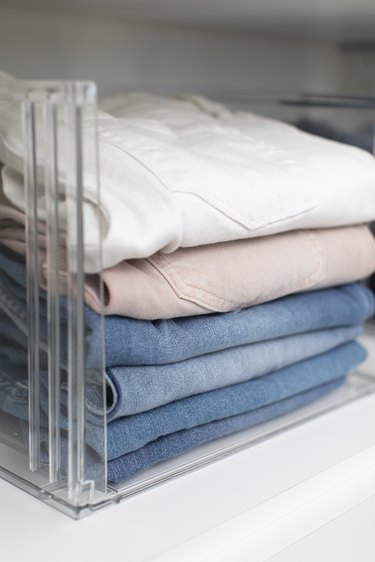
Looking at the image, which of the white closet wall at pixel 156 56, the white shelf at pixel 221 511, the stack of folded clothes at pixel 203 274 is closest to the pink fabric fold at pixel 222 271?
the stack of folded clothes at pixel 203 274

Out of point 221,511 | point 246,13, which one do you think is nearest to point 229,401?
point 221,511

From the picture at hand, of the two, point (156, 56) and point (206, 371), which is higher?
point (156, 56)

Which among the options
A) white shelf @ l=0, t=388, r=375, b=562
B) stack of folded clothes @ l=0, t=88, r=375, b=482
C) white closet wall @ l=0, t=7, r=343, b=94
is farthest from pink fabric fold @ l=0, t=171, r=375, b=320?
white closet wall @ l=0, t=7, r=343, b=94

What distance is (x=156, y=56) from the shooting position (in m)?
0.92

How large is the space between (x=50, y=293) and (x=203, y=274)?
0.37 ft

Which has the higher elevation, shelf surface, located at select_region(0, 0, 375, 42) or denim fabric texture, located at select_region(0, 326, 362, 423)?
shelf surface, located at select_region(0, 0, 375, 42)

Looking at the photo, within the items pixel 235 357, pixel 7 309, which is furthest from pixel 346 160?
pixel 7 309

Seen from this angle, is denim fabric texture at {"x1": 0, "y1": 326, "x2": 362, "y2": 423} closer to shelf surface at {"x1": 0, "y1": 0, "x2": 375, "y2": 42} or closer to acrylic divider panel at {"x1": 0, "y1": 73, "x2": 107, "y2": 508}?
acrylic divider panel at {"x1": 0, "y1": 73, "x2": 107, "y2": 508}

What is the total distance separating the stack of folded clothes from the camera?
51cm

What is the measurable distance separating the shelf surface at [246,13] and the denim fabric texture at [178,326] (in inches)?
9.1

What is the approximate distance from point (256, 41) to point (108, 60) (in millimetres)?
209

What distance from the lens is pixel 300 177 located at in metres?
0.61

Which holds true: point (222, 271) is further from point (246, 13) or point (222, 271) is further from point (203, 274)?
point (246, 13)

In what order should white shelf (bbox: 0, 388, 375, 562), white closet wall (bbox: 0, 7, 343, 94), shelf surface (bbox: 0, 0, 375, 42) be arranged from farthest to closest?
white closet wall (bbox: 0, 7, 343, 94)
shelf surface (bbox: 0, 0, 375, 42)
white shelf (bbox: 0, 388, 375, 562)
